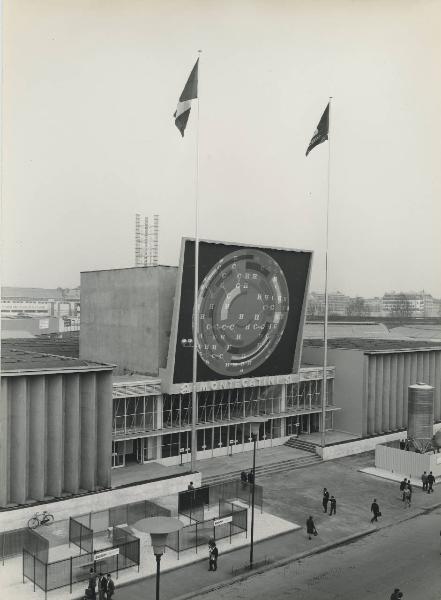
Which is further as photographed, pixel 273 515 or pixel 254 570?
pixel 273 515

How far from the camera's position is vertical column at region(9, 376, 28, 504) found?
32312mm

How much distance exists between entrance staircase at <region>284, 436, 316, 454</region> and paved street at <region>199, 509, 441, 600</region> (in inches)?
673

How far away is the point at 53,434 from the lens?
1339 inches

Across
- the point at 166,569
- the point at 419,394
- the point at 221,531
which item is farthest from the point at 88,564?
the point at 419,394

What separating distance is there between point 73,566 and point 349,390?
110 ft

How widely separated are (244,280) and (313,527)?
20.1m

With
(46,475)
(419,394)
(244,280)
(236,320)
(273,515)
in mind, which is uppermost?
(244,280)

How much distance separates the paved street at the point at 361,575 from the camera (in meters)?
25.3

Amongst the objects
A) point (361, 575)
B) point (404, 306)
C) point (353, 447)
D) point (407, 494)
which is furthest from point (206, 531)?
point (404, 306)

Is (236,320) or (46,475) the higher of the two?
(236,320)

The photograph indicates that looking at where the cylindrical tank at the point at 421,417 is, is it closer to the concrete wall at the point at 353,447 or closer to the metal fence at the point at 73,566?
the concrete wall at the point at 353,447

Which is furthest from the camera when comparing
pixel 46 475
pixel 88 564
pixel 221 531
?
pixel 46 475

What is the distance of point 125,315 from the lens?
48438mm

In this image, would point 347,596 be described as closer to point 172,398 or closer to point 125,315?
point 172,398
